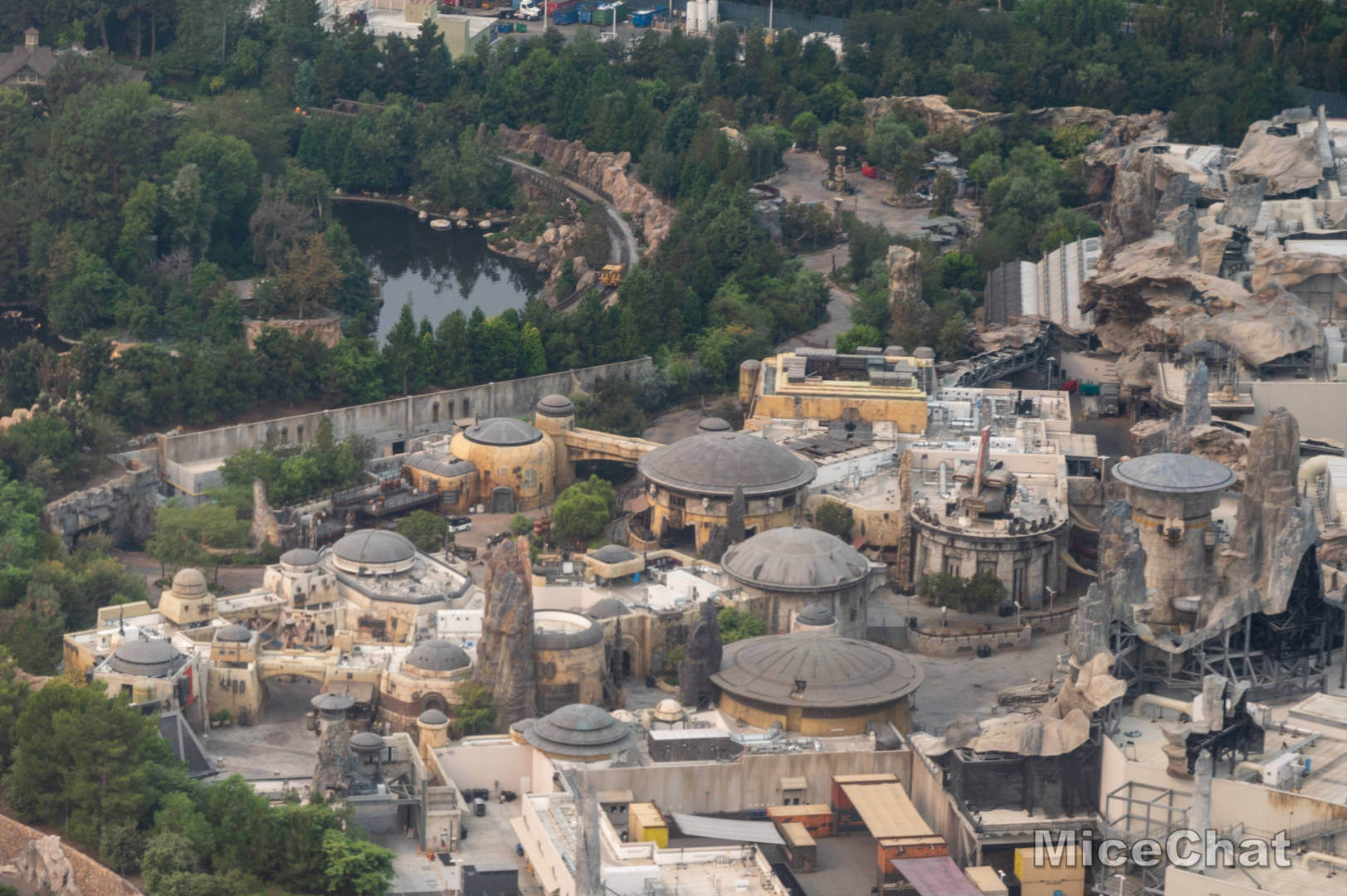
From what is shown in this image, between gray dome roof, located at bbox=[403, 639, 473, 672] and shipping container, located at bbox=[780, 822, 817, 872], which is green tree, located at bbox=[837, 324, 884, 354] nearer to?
gray dome roof, located at bbox=[403, 639, 473, 672]

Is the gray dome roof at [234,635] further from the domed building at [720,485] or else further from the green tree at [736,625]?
the domed building at [720,485]

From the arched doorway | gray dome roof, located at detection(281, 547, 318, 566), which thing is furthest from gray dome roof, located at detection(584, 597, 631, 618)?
the arched doorway

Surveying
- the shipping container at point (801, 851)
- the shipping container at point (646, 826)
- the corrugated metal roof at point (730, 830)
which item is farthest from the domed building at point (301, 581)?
the shipping container at point (801, 851)

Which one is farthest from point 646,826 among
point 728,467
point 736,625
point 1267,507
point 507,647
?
point 728,467

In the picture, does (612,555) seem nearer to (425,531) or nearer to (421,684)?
(425,531)

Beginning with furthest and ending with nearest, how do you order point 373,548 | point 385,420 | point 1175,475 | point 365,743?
point 385,420, point 373,548, point 1175,475, point 365,743

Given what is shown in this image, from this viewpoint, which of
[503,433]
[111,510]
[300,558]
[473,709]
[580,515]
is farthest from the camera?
[503,433]
